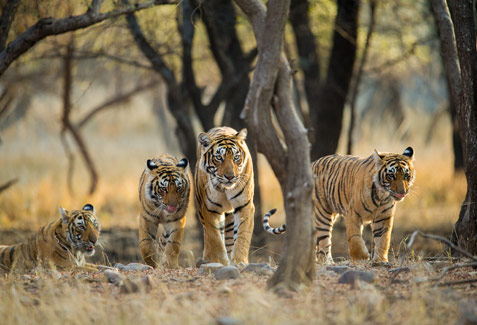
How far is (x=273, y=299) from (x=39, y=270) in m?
2.33

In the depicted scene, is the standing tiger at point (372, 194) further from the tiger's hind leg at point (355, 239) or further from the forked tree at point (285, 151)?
the forked tree at point (285, 151)

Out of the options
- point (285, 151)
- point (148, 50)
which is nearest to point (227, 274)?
point (285, 151)

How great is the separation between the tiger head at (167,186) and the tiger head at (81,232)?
0.65 meters

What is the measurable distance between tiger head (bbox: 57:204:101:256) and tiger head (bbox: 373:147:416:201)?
111 inches

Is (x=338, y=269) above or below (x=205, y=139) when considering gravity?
below

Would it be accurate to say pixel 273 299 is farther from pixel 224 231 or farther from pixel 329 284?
pixel 224 231

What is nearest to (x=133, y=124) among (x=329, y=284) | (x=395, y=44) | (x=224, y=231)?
(x=395, y=44)

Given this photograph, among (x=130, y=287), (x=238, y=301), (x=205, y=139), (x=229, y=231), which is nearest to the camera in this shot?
(x=238, y=301)

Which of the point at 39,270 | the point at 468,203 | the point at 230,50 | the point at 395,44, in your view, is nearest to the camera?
the point at 39,270

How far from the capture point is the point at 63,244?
6676 millimetres

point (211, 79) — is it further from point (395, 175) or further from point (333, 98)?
point (395, 175)

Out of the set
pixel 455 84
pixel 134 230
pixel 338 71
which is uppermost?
pixel 338 71

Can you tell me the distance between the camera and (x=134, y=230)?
477 inches

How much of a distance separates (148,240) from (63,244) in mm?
841
